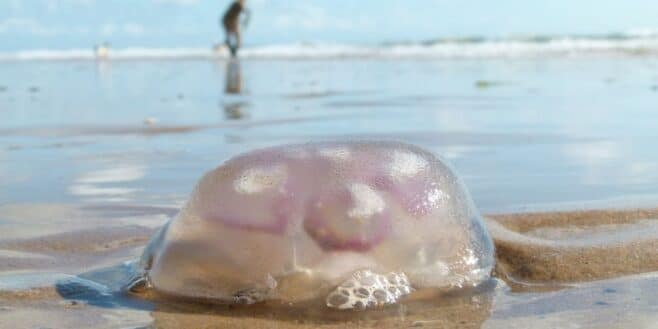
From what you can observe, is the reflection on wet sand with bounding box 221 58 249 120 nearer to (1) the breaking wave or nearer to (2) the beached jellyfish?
(2) the beached jellyfish

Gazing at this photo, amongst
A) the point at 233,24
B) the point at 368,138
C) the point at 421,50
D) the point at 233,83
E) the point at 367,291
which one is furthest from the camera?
the point at 421,50

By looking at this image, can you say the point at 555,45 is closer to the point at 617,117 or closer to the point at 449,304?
the point at 617,117

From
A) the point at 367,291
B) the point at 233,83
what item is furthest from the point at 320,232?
the point at 233,83

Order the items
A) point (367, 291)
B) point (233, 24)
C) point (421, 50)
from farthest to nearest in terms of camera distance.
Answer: point (421, 50) → point (233, 24) → point (367, 291)

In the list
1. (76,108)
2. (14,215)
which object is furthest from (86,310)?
(76,108)

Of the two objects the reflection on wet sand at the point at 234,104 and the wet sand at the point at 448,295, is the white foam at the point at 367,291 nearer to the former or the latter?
the wet sand at the point at 448,295

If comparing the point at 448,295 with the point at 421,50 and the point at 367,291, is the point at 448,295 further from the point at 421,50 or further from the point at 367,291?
the point at 421,50
